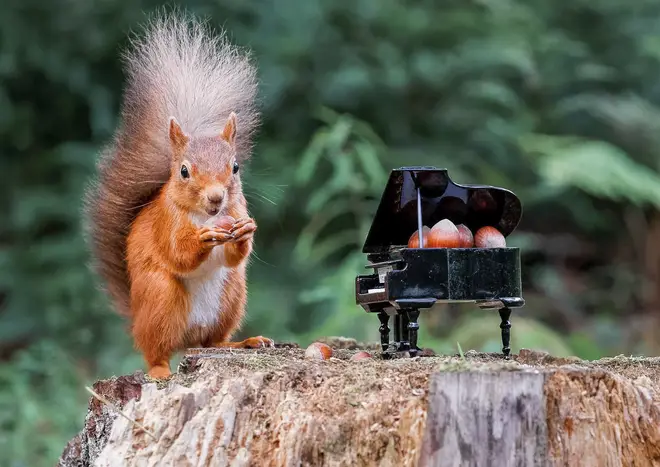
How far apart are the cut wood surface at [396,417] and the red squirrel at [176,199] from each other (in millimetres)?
477

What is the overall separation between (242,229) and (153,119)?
75 cm

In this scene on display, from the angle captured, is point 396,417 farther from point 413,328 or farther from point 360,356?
point 360,356

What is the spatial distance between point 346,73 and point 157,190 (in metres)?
2.41

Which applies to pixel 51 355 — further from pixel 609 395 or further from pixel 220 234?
pixel 609 395

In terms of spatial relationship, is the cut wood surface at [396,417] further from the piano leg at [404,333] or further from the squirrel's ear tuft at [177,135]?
the squirrel's ear tuft at [177,135]

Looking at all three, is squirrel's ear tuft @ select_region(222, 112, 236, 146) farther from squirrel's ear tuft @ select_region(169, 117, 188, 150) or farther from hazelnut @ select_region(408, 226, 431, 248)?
hazelnut @ select_region(408, 226, 431, 248)

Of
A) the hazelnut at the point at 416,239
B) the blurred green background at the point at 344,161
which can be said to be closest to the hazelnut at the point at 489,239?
the hazelnut at the point at 416,239

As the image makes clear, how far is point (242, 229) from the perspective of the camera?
2.63 meters

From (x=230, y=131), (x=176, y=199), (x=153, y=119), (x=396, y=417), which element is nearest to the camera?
(x=396, y=417)

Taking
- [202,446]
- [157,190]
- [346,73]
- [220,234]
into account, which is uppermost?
[346,73]

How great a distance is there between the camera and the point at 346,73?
17.6ft

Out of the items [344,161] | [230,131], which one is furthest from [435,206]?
[344,161]

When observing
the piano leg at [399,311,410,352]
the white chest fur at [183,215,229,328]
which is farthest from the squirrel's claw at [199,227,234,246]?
the piano leg at [399,311,410,352]

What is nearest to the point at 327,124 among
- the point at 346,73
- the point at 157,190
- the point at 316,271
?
the point at 346,73
